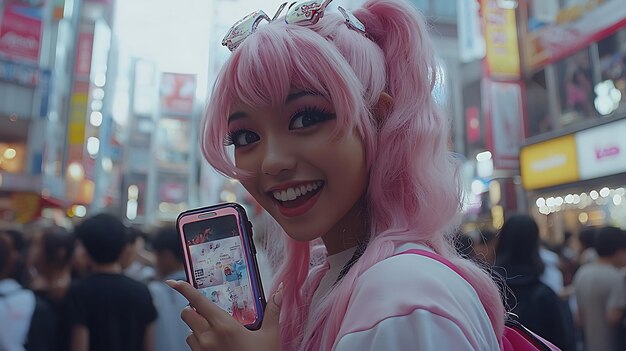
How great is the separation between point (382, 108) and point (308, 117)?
194 mm

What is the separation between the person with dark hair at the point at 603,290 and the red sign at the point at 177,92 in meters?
30.7

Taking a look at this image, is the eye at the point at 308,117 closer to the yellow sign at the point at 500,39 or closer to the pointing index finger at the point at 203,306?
the pointing index finger at the point at 203,306

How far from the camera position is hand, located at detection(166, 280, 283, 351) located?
1.02 m

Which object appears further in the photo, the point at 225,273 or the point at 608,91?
the point at 608,91

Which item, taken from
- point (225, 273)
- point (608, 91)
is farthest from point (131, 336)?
point (608, 91)

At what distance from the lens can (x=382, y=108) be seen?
3.92 ft

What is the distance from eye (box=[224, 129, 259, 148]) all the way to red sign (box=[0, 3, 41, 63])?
13.4 meters

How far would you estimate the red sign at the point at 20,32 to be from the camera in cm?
1216

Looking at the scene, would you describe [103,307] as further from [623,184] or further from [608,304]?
[623,184]

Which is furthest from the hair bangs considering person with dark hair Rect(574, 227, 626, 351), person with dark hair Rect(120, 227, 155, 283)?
person with dark hair Rect(574, 227, 626, 351)

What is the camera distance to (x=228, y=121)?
4.04 ft

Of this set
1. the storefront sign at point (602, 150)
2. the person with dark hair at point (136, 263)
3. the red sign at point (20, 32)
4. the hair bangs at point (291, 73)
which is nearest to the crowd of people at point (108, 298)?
the person with dark hair at point (136, 263)

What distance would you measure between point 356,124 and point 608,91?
34.2 ft

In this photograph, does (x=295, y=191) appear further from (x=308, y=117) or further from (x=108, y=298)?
(x=108, y=298)
